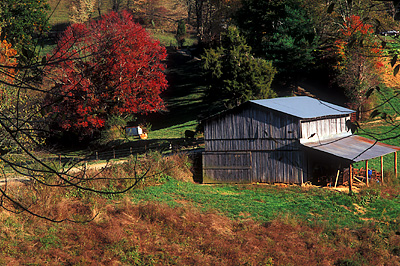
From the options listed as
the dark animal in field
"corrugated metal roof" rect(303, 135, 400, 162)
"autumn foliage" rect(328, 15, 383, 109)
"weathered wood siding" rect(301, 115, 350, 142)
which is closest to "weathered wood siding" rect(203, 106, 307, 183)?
"weathered wood siding" rect(301, 115, 350, 142)

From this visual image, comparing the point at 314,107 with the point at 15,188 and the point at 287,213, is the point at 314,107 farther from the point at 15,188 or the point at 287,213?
the point at 15,188

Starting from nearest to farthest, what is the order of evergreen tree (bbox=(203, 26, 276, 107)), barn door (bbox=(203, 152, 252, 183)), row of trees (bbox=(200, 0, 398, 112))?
barn door (bbox=(203, 152, 252, 183)) → evergreen tree (bbox=(203, 26, 276, 107)) → row of trees (bbox=(200, 0, 398, 112))

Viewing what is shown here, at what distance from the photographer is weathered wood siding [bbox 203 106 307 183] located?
29.0 meters

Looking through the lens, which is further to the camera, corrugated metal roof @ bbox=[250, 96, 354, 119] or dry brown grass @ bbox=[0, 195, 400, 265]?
corrugated metal roof @ bbox=[250, 96, 354, 119]

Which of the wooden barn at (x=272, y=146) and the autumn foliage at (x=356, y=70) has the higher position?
the autumn foliage at (x=356, y=70)

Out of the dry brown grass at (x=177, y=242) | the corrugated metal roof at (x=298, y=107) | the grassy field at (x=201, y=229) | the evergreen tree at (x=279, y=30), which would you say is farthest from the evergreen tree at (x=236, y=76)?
the dry brown grass at (x=177, y=242)

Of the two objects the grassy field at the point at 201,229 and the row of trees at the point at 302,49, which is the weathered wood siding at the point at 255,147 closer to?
the grassy field at the point at 201,229

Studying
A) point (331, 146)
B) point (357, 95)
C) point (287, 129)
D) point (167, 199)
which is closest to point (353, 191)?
point (331, 146)

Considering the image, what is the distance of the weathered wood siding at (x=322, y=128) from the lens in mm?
29306

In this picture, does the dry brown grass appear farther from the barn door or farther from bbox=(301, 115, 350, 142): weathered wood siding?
bbox=(301, 115, 350, 142): weathered wood siding

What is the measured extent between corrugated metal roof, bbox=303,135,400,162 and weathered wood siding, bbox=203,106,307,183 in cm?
168

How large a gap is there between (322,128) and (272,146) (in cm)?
483

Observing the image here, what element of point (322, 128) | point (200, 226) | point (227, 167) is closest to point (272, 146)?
point (227, 167)

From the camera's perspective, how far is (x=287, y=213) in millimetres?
23516
